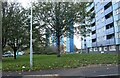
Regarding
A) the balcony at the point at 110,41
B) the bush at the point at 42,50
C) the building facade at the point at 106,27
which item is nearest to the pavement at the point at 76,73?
the bush at the point at 42,50

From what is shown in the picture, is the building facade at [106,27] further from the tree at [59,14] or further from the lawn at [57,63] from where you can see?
the lawn at [57,63]

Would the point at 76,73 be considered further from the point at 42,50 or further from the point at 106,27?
the point at 106,27

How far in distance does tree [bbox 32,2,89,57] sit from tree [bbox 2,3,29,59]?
551 centimetres

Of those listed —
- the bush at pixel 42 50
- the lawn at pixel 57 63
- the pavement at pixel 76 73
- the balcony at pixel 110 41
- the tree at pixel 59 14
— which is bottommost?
the pavement at pixel 76 73

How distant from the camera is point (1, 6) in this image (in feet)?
81.5

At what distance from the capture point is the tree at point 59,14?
108ft

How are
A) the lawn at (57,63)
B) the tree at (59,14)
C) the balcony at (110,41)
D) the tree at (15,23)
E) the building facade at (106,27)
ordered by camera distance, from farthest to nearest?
the balcony at (110,41)
the building facade at (106,27)
the tree at (59,14)
the tree at (15,23)
the lawn at (57,63)

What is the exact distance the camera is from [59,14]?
3294cm

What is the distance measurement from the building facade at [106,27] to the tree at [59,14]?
64.9 feet

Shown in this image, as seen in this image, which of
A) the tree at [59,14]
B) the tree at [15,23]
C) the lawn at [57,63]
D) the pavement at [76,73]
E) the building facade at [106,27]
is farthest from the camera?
the building facade at [106,27]

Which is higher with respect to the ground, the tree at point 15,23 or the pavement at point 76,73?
the tree at point 15,23

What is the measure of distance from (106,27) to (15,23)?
156 feet

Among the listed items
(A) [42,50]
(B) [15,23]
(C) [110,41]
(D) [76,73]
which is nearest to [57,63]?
(D) [76,73]

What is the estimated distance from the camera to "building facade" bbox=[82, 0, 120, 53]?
59469 millimetres
